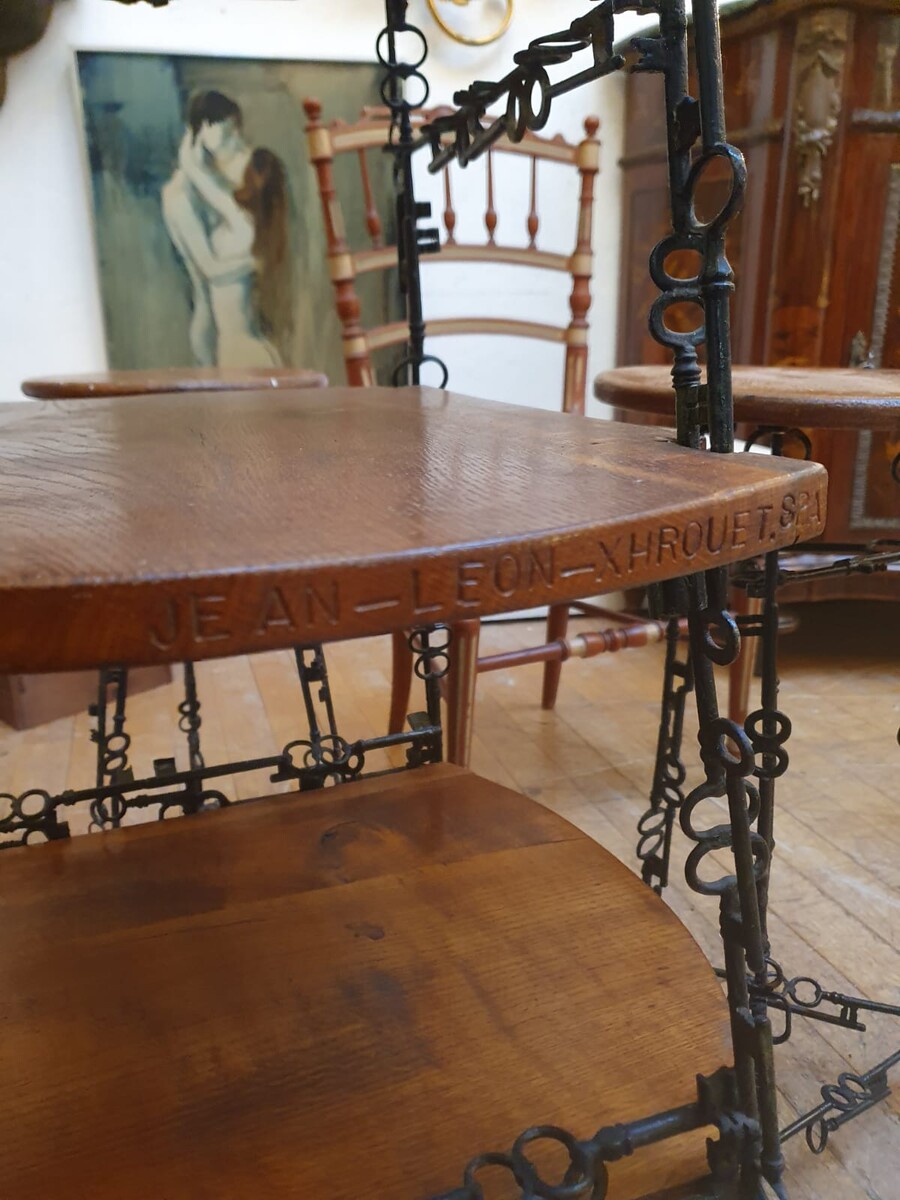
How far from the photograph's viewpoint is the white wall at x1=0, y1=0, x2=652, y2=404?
176 cm

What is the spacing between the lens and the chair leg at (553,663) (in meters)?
1.62

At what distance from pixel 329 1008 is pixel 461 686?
682 mm

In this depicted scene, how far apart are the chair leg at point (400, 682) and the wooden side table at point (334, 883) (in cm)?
72

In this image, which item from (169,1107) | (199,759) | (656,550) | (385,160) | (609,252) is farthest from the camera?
(609,252)

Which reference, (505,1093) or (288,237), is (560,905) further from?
(288,237)

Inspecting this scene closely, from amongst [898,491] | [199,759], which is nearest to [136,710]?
[199,759]

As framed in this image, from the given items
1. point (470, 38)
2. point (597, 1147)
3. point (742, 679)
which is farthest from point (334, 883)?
point (470, 38)

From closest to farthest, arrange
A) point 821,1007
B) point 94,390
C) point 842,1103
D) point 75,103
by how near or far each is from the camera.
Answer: point 842,1103 → point 821,1007 → point 94,390 → point 75,103

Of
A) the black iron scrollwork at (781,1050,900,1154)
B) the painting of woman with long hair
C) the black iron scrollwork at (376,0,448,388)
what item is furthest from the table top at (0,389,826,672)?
the painting of woman with long hair

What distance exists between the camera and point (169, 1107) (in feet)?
1.53

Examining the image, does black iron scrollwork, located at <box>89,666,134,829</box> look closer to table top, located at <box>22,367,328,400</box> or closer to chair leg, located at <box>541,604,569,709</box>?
table top, located at <box>22,367,328,400</box>

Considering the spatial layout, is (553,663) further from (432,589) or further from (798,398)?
(432,589)

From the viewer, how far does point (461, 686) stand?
3.97ft

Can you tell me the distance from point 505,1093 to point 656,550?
12.3 inches
